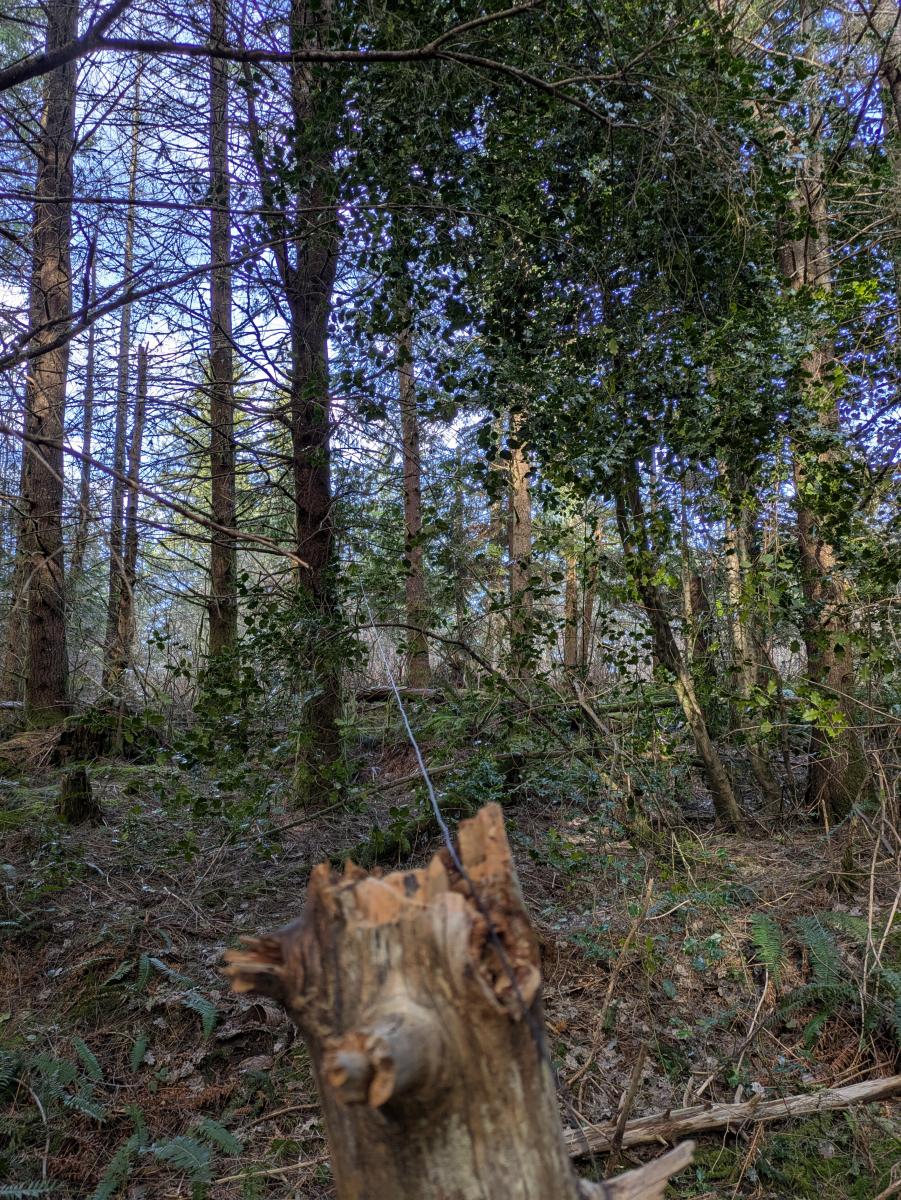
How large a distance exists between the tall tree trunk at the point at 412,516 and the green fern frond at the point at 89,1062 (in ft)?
9.16

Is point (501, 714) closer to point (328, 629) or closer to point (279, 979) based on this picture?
point (328, 629)

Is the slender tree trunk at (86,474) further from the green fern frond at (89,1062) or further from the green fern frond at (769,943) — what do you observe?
the green fern frond at (769,943)

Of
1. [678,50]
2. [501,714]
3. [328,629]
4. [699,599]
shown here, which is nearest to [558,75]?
[678,50]

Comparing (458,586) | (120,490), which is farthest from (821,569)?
(120,490)

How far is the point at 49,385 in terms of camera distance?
4.82 meters

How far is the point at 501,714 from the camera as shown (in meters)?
5.55

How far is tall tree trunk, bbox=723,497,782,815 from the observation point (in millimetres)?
5238

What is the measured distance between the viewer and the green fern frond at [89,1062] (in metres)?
3.52

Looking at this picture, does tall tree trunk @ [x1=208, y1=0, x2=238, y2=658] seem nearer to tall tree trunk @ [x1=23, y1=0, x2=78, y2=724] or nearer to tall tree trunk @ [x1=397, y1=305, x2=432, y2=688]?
tall tree trunk @ [x1=23, y1=0, x2=78, y2=724]

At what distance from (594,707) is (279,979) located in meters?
4.59

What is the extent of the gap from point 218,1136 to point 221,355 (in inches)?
250

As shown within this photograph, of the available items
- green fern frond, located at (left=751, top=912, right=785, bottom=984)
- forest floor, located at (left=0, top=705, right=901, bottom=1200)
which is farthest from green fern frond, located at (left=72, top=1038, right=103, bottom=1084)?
green fern frond, located at (left=751, top=912, right=785, bottom=984)

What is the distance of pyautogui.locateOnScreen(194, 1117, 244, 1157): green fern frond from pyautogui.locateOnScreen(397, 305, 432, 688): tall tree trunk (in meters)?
2.81

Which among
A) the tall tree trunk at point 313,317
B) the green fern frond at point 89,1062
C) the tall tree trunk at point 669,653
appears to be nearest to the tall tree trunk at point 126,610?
the tall tree trunk at point 313,317
